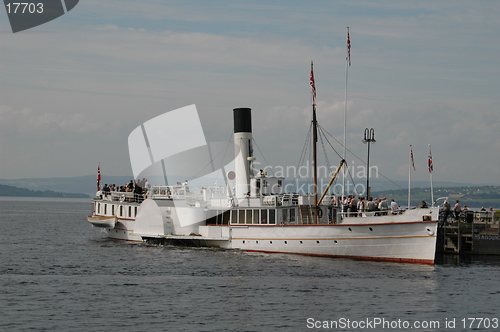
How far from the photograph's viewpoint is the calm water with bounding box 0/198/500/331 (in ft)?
103

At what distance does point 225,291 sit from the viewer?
3806 cm

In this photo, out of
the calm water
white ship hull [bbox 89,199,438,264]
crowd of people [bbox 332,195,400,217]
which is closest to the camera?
the calm water

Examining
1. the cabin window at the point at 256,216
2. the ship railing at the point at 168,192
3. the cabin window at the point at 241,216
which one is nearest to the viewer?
the cabin window at the point at 256,216

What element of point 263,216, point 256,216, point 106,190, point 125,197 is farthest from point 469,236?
point 106,190

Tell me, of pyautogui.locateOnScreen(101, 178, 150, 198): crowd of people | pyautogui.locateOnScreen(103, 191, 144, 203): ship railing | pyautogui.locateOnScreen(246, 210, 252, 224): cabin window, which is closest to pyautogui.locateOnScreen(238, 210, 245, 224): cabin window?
pyautogui.locateOnScreen(246, 210, 252, 224): cabin window


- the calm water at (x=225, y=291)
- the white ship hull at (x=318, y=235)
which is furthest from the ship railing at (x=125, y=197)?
the calm water at (x=225, y=291)

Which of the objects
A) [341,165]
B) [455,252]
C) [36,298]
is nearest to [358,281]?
[341,165]

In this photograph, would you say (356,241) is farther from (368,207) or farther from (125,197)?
(125,197)

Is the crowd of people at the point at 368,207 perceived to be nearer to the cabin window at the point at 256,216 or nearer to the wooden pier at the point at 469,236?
the cabin window at the point at 256,216

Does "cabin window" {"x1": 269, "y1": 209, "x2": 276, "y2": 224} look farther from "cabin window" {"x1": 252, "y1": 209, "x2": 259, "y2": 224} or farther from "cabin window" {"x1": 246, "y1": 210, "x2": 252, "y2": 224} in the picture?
"cabin window" {"x1": 246, "y1": 210, "x2": 252, "y2": 224}

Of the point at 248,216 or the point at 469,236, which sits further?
the point at 469,236

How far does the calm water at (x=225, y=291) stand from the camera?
31.4m

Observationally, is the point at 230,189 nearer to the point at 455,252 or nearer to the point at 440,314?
the point at 455,252

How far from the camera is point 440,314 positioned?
1303 inches
